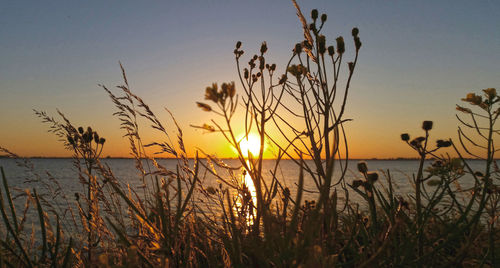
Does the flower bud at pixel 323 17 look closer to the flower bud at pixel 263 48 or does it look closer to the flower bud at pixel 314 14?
the flower bud at pixel 314 14

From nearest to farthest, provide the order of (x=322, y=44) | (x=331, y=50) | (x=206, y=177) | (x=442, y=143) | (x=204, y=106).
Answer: (x=204, y=106), (x=322, y=44), (x=331, y=50), (x=442, y=143), (x=206, y=177)

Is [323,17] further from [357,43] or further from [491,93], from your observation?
[491,93]

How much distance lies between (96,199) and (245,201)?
64cm

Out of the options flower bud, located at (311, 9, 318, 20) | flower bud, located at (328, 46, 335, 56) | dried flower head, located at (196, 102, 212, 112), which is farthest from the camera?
flower bud, located at (311, 9, 318, 20)

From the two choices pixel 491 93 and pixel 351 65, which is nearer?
pixel 351 65

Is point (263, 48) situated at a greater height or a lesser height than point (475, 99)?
greater

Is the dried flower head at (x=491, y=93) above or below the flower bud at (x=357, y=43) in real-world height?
below

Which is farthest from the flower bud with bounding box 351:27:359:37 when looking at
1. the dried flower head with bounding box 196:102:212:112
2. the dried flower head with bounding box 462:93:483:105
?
the dried flower head with bounding box 196:102:212:112

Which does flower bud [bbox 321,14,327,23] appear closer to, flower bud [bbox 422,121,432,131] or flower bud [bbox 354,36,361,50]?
flower bud [bbox 354,36,361,50]

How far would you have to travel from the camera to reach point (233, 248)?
82 cm

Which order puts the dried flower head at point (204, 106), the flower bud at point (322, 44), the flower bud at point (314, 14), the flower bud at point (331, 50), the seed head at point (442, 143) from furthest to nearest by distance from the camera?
the seed head at point (442, 143), the flower bud at point (314, 14), the flower bud at point (331, 50), the flower bud at point (322, 44), the dried flower head at point (204, 106)

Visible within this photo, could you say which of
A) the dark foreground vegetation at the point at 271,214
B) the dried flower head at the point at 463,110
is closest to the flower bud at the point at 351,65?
the dark foreground vegetation at the point at 271,214

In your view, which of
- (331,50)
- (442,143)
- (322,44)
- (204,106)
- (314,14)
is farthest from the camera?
(442,143)

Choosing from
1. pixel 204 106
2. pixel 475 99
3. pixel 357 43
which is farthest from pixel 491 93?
pixel 204 106
